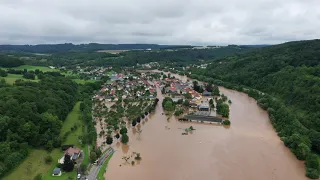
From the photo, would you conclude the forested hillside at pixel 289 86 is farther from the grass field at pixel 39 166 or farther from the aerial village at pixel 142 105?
the grass field at pixel 39 166

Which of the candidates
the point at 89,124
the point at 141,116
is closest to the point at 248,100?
the point at 141,116

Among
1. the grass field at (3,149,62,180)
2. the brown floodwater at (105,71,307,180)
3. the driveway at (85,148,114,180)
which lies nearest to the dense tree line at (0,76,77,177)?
the grass field at (3,149,62,180)

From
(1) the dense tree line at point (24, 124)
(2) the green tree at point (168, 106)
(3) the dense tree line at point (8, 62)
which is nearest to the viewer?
(1) the dense tree line at point (24, 124)

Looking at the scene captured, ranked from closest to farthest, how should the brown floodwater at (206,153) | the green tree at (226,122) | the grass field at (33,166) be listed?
1. the grass field at (33,166)
2. the brown floodwater at (206,153)
3. the green tree at (226,122)

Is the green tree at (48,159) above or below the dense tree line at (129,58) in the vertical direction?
below

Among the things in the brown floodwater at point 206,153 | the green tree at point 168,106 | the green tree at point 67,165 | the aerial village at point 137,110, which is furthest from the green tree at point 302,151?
the green tree at point 67,165

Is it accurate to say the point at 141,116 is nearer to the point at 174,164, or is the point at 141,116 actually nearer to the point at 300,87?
the point at 174,164

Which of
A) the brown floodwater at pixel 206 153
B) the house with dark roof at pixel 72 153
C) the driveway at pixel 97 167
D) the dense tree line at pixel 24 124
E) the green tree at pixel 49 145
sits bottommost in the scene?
the brown floodwater at pixel 206 153

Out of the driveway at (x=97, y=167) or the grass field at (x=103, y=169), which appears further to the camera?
the grass field at (x=103, y=169)
